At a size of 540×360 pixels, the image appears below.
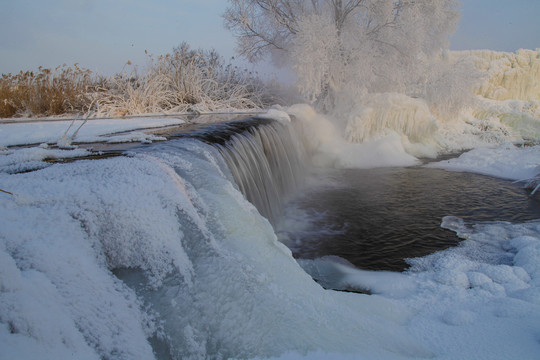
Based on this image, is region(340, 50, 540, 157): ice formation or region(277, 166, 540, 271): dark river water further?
region(340, 50, 540, 157): ice formation

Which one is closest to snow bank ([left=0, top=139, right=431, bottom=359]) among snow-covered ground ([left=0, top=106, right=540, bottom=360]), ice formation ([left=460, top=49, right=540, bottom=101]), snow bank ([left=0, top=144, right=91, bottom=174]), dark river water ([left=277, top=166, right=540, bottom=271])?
snow-covered ground ([left=0, top=106, right=540, bottom=360])

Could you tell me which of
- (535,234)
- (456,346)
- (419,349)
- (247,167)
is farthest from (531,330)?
(247,167)

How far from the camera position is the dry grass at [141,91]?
679 cm

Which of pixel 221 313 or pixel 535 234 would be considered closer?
pixel 221 313

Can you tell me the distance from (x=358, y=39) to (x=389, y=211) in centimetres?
482

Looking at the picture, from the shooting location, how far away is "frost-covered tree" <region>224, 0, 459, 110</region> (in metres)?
7.22

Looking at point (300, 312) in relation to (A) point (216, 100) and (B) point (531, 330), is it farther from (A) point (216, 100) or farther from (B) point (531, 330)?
(A) point (216, 100)

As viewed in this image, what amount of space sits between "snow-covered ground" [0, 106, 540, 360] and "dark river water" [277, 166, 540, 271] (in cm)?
106

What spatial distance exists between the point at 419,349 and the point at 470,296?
79cm

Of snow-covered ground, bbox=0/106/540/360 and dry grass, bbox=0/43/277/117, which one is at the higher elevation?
dry grass, bbox=0/43/277/117

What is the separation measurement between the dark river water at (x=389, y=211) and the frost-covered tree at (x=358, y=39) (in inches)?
101

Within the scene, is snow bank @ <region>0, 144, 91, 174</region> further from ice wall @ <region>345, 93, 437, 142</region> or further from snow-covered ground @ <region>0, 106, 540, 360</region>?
ice wall @ <region>345, 93, 437, 142</region>

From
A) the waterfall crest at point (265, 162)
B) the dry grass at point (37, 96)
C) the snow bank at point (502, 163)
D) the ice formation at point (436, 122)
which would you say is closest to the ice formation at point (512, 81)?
the ice formation at point (436, 122)

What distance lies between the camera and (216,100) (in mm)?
9336
